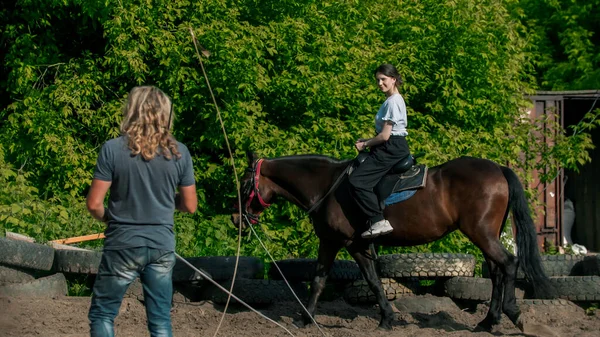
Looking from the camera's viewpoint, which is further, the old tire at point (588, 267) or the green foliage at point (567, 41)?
the green foliage at point (567, 41)

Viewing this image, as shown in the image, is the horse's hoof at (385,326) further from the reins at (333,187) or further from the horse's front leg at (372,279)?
the reins at (333,187)

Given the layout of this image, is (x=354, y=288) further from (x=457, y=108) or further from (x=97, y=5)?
(x=97, y=5)

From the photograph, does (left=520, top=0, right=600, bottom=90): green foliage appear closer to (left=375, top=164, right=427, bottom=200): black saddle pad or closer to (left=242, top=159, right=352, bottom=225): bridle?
(left=375, top=164, right=427, bottom=200): black saddle pad

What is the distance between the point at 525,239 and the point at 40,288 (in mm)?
5346

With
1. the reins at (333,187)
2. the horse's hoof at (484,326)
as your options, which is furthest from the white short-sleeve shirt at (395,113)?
the horse's hoof at (484,326)

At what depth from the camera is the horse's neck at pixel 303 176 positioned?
348 inches

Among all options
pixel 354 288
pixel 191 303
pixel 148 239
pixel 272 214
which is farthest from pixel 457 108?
pixel 148 239

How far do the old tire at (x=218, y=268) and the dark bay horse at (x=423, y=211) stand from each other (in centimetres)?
95

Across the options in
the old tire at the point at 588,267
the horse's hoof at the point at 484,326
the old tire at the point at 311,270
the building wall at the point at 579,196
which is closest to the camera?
the horse's hoof at the point at 484,326

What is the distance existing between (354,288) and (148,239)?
5277 millimetres

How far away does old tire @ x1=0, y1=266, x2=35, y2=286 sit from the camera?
29.5 ft

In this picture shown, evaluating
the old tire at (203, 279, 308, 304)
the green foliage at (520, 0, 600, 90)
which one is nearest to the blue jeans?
the old tire at (203, 279, 308, 304)

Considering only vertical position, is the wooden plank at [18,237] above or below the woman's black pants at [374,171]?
below

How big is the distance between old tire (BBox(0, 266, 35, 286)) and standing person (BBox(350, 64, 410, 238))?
12.9 ft
